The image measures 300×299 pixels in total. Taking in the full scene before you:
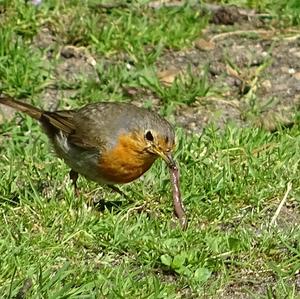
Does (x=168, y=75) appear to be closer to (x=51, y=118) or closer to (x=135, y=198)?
(x=51, y=118)

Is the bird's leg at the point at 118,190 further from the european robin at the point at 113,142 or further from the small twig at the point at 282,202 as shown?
the small twig at the point at 282,202

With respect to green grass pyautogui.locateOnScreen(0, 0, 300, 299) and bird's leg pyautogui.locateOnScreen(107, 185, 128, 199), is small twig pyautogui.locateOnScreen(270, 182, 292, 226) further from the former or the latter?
bird's leg pyautogui.locateOnScreen(107, 185, 128, 199)

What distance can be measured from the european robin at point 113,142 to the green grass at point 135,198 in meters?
0.18

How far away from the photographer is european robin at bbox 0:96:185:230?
660 centimetres

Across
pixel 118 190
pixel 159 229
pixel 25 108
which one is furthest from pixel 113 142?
pixel 25 108

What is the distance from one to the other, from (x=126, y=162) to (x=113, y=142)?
0.60 ft

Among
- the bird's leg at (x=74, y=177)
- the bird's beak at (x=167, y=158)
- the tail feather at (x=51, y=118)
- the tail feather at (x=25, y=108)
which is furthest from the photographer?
the tail feather at (x=25, y=108)

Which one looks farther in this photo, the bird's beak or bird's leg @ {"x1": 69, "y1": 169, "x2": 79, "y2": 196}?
bird's leg @ {"x1": 69, "y1": 169, "x2": 79, "y2": 196}

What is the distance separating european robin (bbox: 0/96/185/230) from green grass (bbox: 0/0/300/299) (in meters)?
0.18

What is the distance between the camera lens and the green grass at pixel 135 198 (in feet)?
19.1

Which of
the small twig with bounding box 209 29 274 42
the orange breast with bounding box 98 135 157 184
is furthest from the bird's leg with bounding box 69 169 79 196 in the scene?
the small twig with bounding box 209 29 274 42

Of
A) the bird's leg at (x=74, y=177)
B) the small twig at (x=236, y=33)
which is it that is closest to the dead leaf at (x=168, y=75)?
the small twig at (x=236, y=33)

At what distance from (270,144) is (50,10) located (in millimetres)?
2557

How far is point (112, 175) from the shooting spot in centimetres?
663
